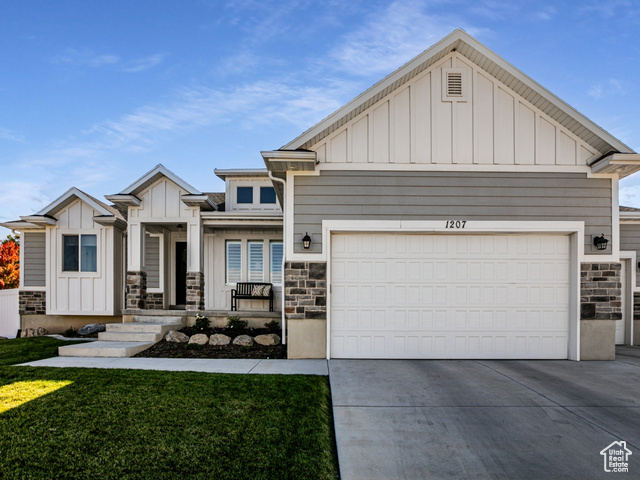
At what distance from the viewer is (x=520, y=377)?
19.8 ft

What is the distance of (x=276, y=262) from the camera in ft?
38.8

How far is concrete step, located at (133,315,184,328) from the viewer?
9.66 meters

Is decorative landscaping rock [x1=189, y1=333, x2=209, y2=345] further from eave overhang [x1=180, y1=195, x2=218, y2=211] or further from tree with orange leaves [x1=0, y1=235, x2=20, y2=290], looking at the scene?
tree with orange leaves [x1=0, y1=235, x2=20, y2=290]

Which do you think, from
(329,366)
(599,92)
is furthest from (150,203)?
(599,92)

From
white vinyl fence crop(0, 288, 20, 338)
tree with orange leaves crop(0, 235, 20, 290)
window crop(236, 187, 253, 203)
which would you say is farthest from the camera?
tree with orange leaves crop(0, 235, 20, 290)

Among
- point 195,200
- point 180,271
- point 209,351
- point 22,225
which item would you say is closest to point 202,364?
point 209,351

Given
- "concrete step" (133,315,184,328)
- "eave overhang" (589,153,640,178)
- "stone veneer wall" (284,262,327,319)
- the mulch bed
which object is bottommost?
the mulch bed

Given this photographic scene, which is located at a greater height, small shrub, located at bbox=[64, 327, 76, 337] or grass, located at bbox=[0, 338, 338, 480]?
grass, located at bbox=[0, 338, 338, 480]

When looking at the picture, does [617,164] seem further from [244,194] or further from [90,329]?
[90,329]

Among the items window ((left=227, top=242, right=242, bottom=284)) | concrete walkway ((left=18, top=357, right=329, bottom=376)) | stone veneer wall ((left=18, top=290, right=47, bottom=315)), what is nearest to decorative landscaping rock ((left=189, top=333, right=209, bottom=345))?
concrete walkway ((left=18, top=357, right=329, bottom=376))

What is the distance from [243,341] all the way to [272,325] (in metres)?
1.17

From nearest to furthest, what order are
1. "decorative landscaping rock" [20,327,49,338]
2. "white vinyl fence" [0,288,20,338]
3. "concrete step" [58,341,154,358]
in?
"concrete step" [58,341,154,358] < "decorative landscaping rock" [20,327,49,338] < "white vinyl fence" [0,288,20,338]

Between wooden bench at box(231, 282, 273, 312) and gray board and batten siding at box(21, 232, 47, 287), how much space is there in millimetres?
6133

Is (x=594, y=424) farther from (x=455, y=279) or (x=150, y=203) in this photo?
(x=150, y=203)
